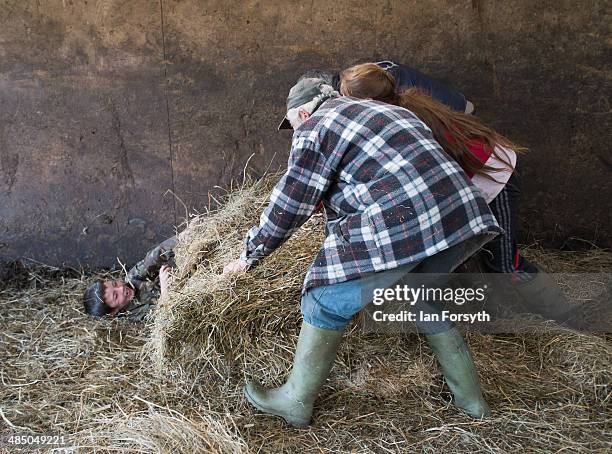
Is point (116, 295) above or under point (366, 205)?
under

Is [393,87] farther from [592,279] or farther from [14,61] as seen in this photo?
[14,61]

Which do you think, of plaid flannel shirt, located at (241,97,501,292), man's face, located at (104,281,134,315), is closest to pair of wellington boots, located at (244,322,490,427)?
plaid flannel shirt, located at (241,97,501,292)

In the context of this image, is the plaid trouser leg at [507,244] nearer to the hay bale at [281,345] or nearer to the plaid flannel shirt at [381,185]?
the hay bale at [281,345]

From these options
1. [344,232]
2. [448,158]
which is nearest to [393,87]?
[448,158]

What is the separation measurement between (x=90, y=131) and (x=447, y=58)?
86.2 inches

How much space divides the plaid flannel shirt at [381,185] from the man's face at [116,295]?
1.74m

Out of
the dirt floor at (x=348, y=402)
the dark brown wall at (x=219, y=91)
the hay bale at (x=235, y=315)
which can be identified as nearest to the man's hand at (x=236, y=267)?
the hay bale at (x=235, y=315)

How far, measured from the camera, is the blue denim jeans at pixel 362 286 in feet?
7.18

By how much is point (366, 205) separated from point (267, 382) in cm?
100

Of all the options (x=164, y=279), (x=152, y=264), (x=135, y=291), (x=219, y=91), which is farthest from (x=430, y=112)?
(x=135, y=291)

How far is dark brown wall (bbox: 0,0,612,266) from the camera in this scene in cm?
361

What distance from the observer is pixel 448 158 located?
2.16 m

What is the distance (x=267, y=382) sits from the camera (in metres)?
2.69

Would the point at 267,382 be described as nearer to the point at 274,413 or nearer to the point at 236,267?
the point at 274,413
